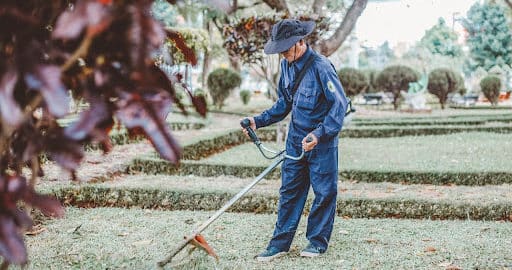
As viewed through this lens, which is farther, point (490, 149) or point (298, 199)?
point (490, 149)

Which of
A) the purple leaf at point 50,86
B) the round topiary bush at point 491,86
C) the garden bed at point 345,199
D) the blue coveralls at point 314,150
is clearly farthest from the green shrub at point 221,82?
the purple leaf at point 50,86

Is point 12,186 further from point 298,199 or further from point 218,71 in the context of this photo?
point 218,71

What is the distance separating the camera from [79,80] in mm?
1734

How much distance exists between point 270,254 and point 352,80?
2020 centimetres

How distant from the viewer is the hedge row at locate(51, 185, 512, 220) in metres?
5.70

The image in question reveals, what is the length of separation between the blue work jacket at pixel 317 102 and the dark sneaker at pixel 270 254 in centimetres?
71

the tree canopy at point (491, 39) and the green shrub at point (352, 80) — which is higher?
the tree canopy at point (491, 39)

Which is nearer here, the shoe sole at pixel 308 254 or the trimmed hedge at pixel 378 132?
the shoe sole at pixel 308 254

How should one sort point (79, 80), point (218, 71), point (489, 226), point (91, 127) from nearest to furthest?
1. point (91, 127)
2. point (79, 80)
3. point (489, 226)
4. point (218, 71)

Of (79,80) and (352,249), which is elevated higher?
(79,80)

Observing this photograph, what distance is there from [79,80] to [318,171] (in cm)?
258

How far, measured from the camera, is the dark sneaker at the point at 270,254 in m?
4.19

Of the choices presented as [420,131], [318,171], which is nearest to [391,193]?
[318,171]

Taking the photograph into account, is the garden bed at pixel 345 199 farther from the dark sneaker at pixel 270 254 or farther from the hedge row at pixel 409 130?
the hedge row at pixel 409 130
